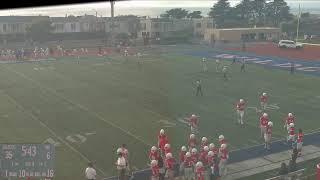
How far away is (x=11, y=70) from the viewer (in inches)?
1314

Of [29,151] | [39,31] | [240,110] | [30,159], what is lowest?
[240,110]

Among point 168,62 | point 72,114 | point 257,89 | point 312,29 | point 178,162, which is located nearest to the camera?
point 178,162

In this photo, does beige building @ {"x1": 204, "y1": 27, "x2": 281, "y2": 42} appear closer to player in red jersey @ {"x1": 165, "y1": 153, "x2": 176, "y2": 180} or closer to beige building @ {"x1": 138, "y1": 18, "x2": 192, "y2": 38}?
beige building @ {"x1": 138, "y1": 18, "x2": 192, "y2": 38}

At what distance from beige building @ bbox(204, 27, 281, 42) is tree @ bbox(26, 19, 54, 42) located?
2033cm

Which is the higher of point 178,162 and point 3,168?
point 3,168

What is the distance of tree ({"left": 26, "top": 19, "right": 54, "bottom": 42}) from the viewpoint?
54.4m

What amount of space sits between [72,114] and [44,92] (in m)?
5.59

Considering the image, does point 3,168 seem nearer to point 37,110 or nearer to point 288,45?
point 37,110

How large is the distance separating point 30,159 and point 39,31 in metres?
47.3

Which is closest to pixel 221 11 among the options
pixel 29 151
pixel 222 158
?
pixel 222 158

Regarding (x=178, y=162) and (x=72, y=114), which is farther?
(x=72, y=114)

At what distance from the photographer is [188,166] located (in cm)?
1162

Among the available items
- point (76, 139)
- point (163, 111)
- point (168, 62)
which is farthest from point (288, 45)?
point (76, 139)

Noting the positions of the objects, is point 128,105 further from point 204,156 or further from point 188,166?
point 188,166
